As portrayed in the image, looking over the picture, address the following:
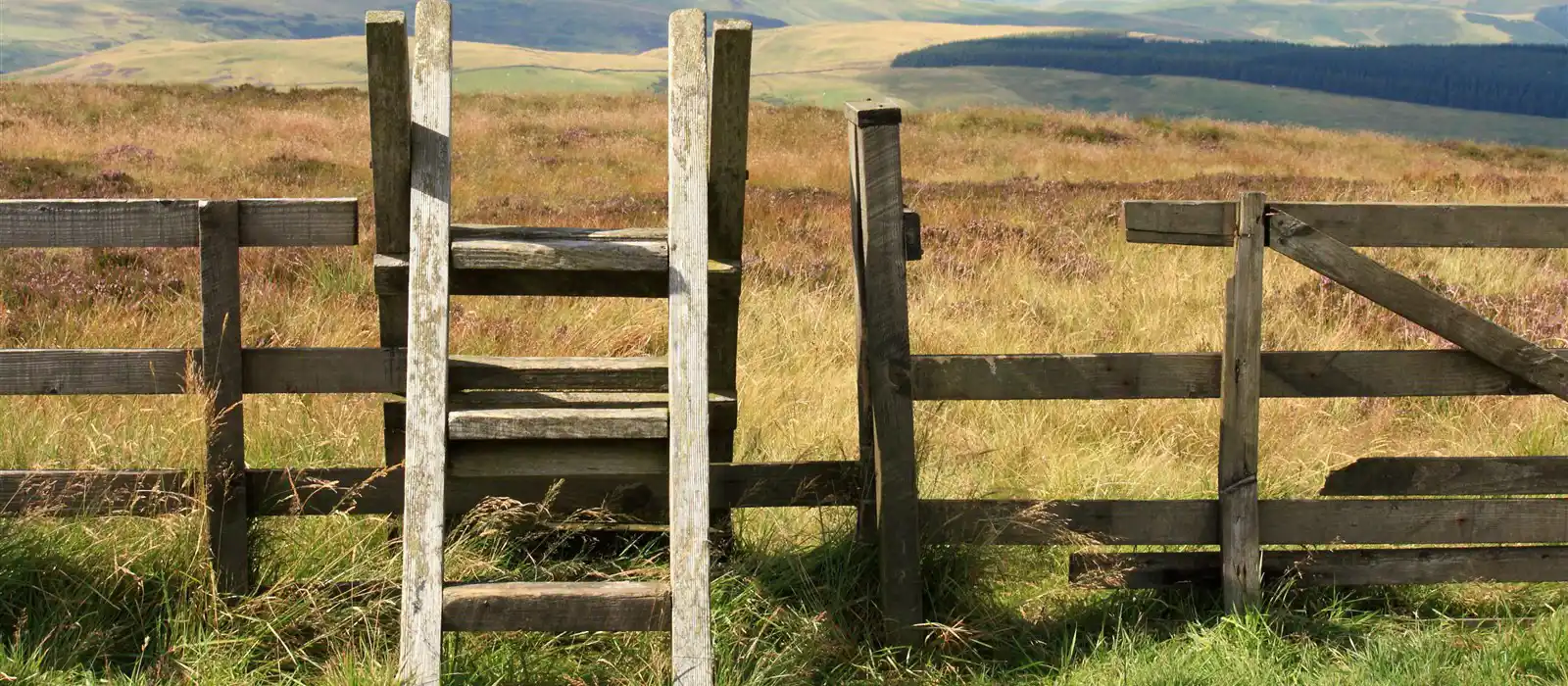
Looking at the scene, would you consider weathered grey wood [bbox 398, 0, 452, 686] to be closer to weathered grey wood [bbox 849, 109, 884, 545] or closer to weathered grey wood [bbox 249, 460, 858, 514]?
weathered grey wood [bbox 249, 460, 858, 514]

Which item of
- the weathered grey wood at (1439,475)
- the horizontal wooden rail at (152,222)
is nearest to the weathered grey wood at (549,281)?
the horizontal wooden rail at (152,222)

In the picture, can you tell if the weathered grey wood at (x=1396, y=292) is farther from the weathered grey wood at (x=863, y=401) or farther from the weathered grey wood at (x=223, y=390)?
the weathered grey wood at (x=223, y=390)

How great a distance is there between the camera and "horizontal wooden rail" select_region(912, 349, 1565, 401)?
4.31 meters

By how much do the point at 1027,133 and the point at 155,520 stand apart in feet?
88.0

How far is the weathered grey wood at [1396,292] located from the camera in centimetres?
431

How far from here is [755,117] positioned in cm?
2820

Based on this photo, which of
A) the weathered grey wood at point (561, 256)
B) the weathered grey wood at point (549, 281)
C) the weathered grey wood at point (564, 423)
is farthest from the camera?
the weathered grey wood at point (549, 281)

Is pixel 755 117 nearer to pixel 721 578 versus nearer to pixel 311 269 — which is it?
pixel 311 269

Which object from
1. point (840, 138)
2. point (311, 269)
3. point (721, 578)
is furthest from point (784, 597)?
point (840, 138)

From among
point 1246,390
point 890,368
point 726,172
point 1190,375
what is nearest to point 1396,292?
point 1246,390

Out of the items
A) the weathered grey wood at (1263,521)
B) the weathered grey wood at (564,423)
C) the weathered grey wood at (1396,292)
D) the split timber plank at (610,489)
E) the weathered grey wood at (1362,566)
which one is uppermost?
the weathered grey wood at (1396,292)

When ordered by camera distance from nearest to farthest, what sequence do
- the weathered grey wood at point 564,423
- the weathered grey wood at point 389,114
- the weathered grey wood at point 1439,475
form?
1. the weathered grey wood at point 564,423
2. the weathered grey wood at point 389,114
3. the weathered grey wood at point 1439,475

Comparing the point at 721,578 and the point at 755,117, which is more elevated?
the point at 755,117

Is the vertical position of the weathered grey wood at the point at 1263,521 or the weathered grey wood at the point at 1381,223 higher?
the weathered grey wood at the point at 1381,223
